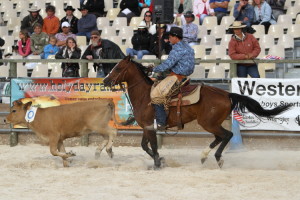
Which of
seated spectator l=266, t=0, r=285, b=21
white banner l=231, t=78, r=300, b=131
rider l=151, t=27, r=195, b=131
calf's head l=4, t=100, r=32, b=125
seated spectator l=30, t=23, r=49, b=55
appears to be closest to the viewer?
rider l=151, t=27, r=195, b=131

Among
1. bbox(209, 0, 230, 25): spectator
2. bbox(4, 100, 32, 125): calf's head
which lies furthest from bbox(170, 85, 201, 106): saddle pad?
bbox(209, 0, 230, 25): spectator

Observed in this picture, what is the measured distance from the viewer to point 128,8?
760 inches

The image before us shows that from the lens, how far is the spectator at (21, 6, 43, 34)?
61.8 ft

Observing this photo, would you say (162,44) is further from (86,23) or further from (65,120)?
(65,120)

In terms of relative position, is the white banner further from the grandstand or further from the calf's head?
the calf's head

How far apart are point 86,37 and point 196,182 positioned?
854cm

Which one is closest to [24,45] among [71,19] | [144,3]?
[71,19]

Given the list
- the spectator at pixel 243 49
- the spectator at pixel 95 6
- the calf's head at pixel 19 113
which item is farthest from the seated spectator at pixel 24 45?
the spectator at pixel 243 49

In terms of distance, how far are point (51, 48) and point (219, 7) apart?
4.25 meters

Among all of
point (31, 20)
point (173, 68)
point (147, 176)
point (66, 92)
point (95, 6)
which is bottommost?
point (147, 176)

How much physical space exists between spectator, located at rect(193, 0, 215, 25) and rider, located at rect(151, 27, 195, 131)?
21.4 feet

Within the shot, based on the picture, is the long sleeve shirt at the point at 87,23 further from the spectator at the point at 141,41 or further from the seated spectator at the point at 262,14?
the seated spectator at the point at 262,14

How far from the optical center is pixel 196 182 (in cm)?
1038

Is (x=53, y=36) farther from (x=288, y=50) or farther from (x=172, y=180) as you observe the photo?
(x=172, y=180)
